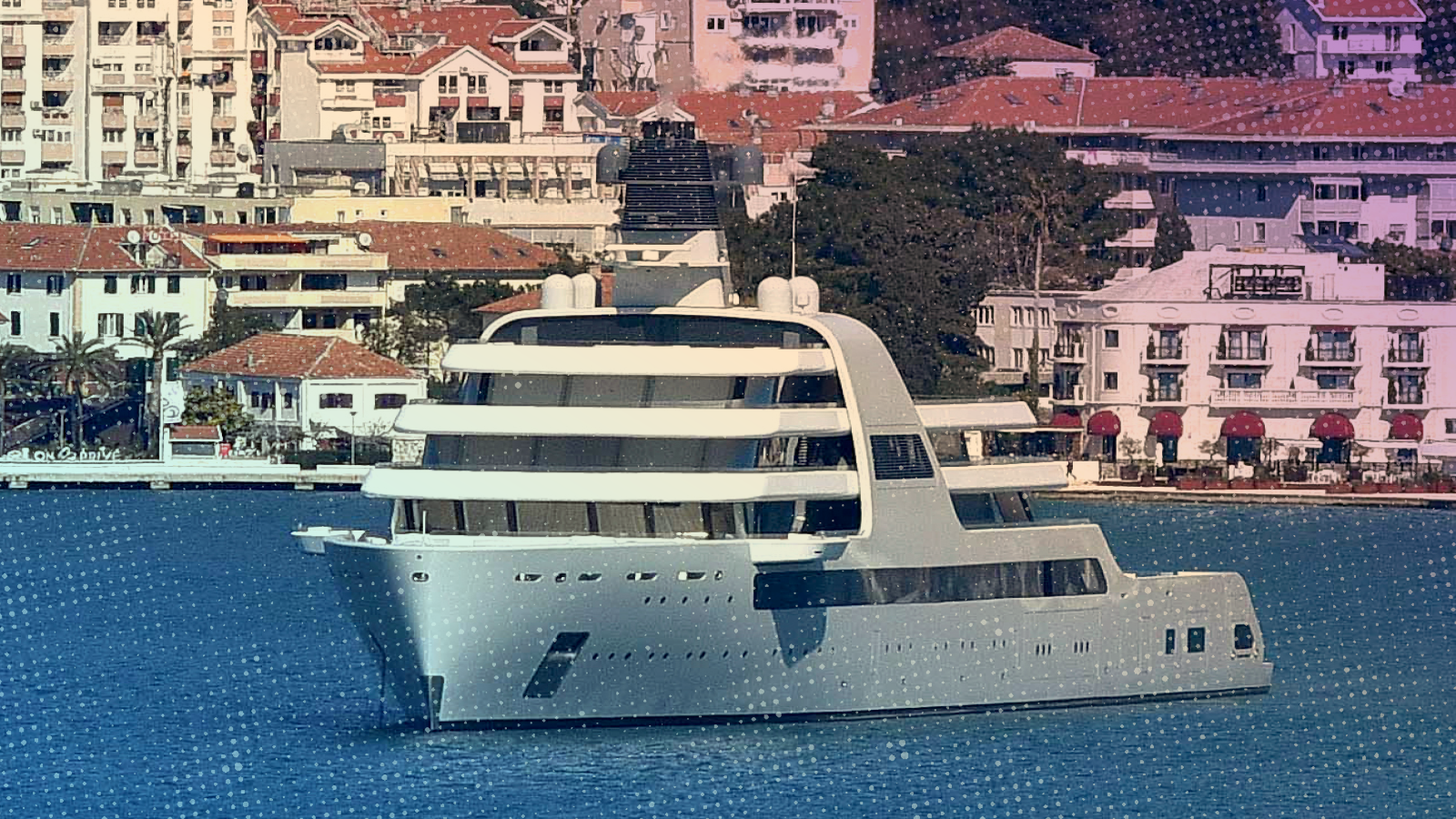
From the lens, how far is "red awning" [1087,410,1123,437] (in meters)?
108

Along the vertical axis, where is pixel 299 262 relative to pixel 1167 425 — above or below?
above

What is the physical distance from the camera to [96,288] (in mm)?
115688

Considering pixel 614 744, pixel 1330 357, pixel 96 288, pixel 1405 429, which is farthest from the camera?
pixel 96 288

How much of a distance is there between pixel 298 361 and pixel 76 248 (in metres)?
10.4

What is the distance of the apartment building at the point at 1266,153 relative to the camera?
5561 inches

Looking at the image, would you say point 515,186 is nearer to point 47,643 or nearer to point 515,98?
point 515,98

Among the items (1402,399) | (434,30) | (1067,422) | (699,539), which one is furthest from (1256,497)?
(434,30)

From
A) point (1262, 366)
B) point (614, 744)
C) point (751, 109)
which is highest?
point (751, 109)

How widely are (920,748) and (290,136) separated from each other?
9199cm

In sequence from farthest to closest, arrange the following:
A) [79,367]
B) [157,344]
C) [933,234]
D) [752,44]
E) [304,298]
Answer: [752,44] → [933,234] → [304,298] → [157,344] → [79,367]

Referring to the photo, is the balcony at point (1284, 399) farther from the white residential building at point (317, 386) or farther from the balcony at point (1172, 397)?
the white residential building at point (317, 386)

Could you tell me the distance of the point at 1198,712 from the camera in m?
56.8

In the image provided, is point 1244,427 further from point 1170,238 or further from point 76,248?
point 76,248

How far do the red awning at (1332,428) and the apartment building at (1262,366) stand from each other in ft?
0.13
